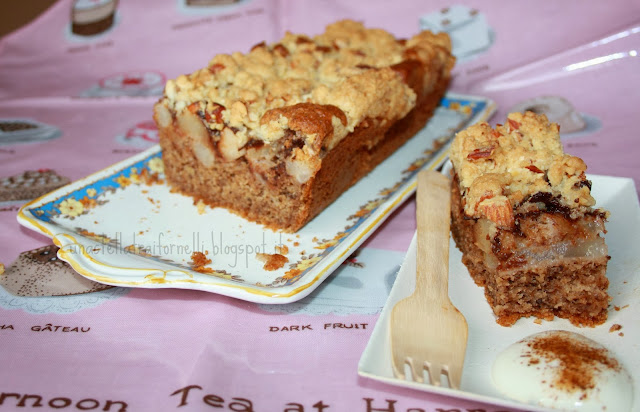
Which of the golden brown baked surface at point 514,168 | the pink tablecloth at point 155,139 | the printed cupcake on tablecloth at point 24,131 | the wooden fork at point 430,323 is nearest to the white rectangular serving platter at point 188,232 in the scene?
the pink tablecloth at point 155,139

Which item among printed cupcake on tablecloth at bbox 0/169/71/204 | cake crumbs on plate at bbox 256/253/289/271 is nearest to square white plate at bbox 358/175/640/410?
cake crumbs on plate at bbox 256/253/289/271

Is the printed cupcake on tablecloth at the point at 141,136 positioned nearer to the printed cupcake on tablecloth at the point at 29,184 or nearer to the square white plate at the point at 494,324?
the printed cupcake on tablecloth at the point at 29,184

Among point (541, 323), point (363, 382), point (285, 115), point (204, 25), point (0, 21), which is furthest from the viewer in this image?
point (0, 21)

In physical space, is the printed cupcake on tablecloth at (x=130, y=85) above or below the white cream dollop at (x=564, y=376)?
above

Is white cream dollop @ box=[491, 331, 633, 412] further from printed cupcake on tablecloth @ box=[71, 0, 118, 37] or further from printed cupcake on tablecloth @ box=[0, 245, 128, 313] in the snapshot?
printed cupcake on tablecloth @ box=[71, 0, 118, 37]

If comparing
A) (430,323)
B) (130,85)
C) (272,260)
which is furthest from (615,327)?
(130,85)

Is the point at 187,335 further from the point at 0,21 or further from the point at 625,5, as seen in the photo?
the point at 0,21

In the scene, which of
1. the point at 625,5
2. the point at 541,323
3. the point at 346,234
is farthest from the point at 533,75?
the point at 541,323
